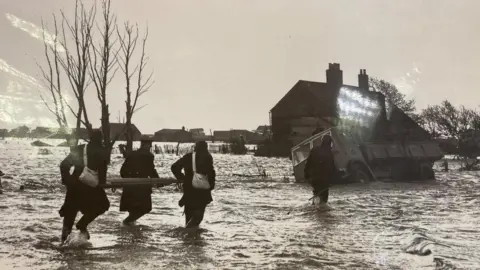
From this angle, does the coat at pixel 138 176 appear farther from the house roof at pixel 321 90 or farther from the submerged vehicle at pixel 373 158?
the house roof at pixel 321 90

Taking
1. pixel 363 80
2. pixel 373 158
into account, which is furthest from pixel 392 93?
pixel 373 158

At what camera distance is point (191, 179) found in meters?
9.08

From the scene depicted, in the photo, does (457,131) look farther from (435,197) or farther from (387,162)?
(435,197)

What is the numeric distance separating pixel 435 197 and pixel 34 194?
40.8ft

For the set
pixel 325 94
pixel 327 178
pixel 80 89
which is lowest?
pixel 327 178

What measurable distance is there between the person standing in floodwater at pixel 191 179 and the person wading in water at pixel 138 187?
29.8 inches

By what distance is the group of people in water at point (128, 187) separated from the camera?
7605mm

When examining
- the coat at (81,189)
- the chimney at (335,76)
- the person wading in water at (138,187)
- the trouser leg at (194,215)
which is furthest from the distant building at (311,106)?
the coat at (81,189)

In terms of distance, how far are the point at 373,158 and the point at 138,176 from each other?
14230mm

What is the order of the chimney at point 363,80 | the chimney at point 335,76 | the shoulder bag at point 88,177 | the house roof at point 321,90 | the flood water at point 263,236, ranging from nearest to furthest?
the flood water at point 263,236 → the shoulder bag at point 88,177 → the chimney at point 335,76 → the house roof at point 321,90 → the chimney at point 363,80

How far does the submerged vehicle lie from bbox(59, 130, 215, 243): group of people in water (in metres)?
11.5

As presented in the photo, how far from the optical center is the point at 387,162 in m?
22.4

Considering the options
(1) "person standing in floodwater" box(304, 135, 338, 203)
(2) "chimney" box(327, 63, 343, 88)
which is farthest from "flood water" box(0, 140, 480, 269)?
(2) "chimney" box(327, 63, 343, 88)

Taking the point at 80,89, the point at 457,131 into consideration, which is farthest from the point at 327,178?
the point at 457,131
